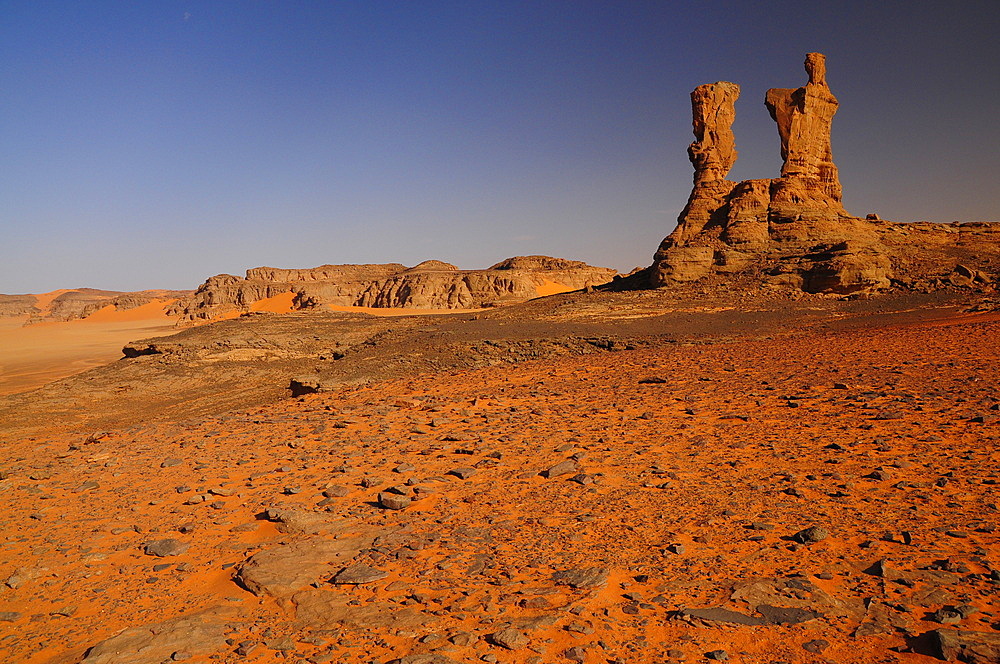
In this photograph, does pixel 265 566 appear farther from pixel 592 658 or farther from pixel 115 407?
pixel 115 407

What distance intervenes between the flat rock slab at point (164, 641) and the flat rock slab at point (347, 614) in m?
0.48

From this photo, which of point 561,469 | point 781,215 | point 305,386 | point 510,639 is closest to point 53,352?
point 305,386

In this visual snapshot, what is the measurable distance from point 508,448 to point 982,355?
833cm

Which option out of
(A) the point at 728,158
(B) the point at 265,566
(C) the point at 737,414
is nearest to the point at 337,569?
(B) the point at 265,566

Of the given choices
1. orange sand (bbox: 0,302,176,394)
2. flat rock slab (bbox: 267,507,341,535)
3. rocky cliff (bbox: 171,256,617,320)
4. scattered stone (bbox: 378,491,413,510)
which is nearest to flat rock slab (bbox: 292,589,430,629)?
flat rock slab (bbox: 267,507,341,535)

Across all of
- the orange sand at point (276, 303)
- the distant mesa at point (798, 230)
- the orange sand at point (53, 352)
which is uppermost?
the distant mesa at point (798, 230)

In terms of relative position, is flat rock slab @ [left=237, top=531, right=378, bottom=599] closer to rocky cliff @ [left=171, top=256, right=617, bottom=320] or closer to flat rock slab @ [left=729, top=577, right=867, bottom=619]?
flat rock slab @ [left=729, top=577, right=867, bottom=619]

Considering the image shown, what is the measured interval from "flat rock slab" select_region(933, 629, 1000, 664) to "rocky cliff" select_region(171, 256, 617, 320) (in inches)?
1767

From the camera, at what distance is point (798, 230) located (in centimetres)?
3084

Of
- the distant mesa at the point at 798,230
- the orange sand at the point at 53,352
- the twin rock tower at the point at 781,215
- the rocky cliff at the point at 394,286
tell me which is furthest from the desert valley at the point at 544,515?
the rocky cliff at the point at 394,286

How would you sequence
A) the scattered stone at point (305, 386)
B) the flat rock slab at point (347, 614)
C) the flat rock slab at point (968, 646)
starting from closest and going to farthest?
the flat rock slab at point (968, 646) < the flat rock slab at point (347, 614) < the scattered stone at point (305, 386)

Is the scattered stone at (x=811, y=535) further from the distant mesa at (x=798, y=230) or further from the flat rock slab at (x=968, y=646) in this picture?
the distant mesa at (x=798, y=230)

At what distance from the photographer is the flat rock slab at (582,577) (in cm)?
368

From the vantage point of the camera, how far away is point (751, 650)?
293 centimetres
